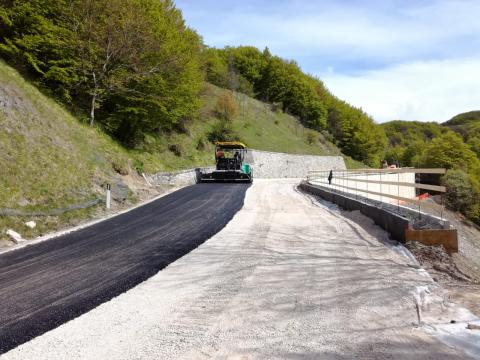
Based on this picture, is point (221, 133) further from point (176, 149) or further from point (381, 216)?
point (381, 216)

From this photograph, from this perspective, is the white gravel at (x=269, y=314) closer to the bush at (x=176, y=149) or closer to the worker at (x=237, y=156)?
the worker at (x=237, y=156)

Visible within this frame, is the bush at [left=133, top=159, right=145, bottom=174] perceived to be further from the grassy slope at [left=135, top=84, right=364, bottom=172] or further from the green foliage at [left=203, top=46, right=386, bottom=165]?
the green foliage at [left=203, top=46, right=386, bottom=165]

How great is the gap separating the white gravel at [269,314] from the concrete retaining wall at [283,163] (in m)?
39.9

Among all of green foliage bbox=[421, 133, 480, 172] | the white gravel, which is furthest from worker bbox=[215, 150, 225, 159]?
green foliage bbox=[421, 133, 480, 172]

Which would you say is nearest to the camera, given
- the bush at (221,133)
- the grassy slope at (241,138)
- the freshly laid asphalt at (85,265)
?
the freshly laid asphalt at (85,265)

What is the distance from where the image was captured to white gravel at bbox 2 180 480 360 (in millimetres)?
3736

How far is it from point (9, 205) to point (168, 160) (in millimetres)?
19645

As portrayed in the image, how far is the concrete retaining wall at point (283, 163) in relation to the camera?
49.1m

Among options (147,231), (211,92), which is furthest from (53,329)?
(211,92)

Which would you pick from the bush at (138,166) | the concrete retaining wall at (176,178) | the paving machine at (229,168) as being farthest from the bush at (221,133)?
the bush at (138,166)

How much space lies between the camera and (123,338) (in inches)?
161

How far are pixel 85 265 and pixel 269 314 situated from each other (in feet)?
13.6

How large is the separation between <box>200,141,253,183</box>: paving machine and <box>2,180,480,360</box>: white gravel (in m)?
22.6

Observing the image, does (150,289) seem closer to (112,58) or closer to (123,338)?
(123,338)
